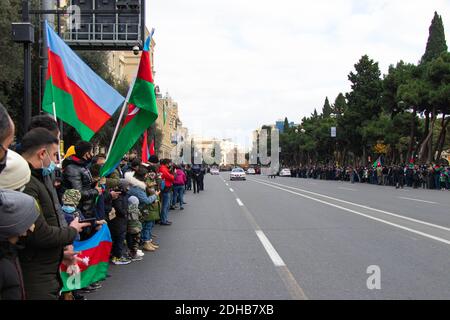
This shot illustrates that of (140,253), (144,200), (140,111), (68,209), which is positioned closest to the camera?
(68,209)

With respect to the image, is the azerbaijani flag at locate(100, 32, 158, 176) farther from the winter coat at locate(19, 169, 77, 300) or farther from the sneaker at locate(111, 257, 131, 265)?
the winter coat at locate(19, 169, 77, 300)

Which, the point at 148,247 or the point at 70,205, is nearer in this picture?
the point at 70,205

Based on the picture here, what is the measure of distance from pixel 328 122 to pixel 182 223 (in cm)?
7227

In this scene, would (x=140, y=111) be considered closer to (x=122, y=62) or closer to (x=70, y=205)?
(x=70, y=205)

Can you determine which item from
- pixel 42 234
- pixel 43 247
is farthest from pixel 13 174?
pixel 43 247

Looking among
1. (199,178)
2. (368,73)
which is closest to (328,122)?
(368,73)

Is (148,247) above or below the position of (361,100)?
below

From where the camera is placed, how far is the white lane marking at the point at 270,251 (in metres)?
8.16

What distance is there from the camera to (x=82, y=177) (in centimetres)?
631

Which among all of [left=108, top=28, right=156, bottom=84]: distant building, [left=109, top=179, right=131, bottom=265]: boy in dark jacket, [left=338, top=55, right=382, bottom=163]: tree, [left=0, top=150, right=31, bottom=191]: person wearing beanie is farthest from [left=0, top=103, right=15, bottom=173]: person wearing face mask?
[left=338, top=55, right=382, bottom=163]: tree

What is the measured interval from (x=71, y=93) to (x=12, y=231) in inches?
208

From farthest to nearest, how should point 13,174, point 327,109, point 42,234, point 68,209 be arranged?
point 327,109 < point 68,209 < point 42,234 < point 13,174

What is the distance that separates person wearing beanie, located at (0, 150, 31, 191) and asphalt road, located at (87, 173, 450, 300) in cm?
337

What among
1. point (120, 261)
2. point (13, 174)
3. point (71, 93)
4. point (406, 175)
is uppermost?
point (71, 93)
